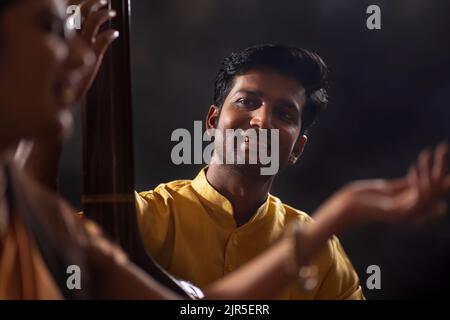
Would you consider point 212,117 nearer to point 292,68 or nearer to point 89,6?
point 292,68

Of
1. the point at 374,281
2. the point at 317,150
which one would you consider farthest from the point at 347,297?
the point at 317,150

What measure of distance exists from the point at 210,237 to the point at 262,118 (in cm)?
19

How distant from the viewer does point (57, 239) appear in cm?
70

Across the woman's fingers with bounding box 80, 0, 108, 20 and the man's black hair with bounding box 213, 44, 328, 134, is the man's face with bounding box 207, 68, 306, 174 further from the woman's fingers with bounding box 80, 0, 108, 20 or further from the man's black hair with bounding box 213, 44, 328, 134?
the woman's fingers with bounding box 80, 0, 108, 20

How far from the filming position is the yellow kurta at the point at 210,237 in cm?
104

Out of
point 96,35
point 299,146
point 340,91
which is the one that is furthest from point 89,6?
point 340,91

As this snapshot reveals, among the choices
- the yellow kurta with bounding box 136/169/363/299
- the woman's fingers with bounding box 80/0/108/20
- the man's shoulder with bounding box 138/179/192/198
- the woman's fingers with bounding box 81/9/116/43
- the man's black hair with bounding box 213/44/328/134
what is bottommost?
the yellow kurta with bounding box 136/169/363/299

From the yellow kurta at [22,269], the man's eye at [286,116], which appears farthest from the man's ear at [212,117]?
the yellow kurta at [22,269]

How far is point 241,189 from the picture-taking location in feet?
3.63

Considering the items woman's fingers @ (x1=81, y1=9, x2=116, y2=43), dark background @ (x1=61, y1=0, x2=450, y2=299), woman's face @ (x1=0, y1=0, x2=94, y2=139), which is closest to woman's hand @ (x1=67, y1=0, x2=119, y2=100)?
woman's fingers @ (x1=81, y1=9, x2=116, y2=43)

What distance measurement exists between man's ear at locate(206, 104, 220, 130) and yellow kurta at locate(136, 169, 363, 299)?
97 mm

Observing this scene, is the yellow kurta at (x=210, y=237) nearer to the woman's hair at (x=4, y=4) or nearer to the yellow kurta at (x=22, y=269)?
the yellow kurta at (x=22, y=269)

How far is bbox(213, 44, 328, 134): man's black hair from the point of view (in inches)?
43.1
